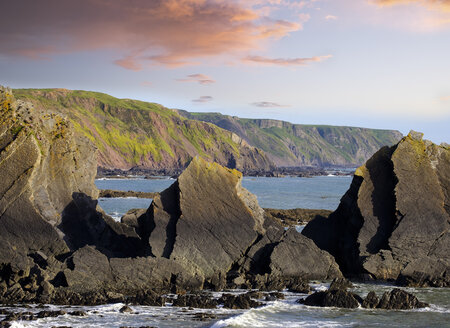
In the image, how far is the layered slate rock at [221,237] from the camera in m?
20.5

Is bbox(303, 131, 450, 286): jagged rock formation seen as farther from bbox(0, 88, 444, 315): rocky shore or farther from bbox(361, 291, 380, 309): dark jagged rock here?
bbox(361, 291, 380, 309): dark jagged rock

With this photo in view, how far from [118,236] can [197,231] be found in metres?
4.14

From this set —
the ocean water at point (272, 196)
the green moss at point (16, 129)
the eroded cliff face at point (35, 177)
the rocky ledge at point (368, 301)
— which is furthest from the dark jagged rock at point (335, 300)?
the ocean water at point (272, 196)

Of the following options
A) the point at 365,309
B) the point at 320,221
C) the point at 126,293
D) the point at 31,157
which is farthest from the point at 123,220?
the point at 365,309

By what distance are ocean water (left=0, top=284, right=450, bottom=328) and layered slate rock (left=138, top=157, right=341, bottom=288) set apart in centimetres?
344

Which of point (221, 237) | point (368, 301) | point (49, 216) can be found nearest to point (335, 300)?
point (368, 301)

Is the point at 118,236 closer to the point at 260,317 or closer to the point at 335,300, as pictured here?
the point at 260,317

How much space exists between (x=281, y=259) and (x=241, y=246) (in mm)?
1689

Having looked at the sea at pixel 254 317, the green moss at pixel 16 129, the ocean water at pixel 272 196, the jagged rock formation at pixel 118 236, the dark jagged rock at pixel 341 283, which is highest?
the green moss at pixel 16 129

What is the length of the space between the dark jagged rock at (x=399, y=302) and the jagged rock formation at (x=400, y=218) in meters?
3.51

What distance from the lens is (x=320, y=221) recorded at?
84.2ft

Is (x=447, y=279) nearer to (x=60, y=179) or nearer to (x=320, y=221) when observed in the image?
(x=320, y=221)

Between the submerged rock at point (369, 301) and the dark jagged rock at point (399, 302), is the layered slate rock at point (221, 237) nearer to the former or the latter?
the submerged rock at point (369, 301)

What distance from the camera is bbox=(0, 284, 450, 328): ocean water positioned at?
14742 mm
